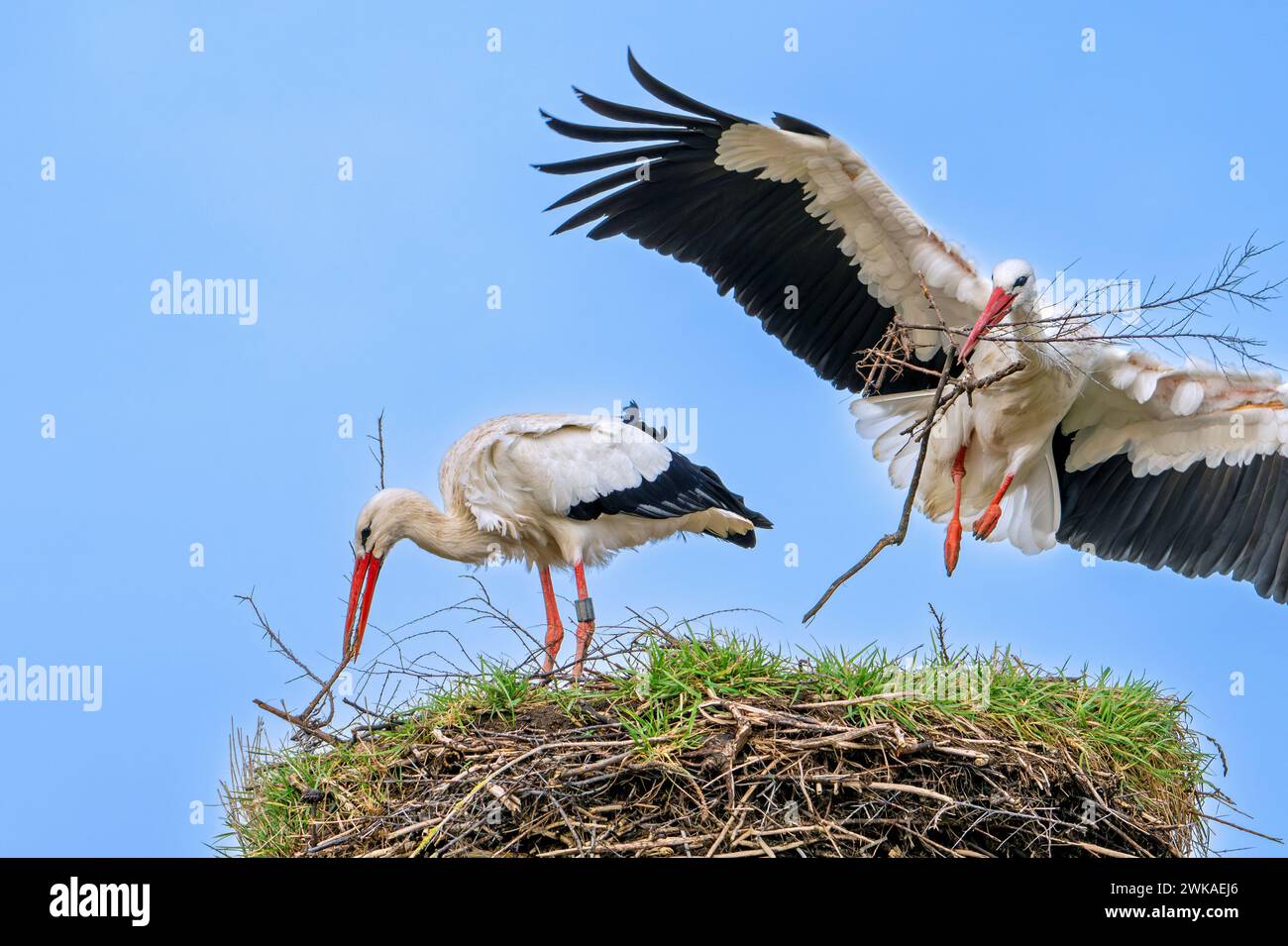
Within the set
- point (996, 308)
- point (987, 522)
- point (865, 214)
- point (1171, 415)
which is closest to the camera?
point (996, 308)

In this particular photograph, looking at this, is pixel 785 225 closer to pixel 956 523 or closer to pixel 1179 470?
pixel 956 523

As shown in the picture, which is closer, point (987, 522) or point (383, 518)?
point (383, 518)

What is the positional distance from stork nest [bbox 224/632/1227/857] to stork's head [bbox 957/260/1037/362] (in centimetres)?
154

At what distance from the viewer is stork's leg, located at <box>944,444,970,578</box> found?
6.34 metres

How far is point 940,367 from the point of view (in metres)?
6.80

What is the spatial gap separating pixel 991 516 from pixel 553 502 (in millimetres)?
1989

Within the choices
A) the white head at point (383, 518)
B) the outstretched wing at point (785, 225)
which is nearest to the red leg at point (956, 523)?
the outstretched wing at point (785, 225)

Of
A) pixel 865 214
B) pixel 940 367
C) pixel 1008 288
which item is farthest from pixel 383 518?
pixel 1008 288

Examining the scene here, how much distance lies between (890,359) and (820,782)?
1.42 metres

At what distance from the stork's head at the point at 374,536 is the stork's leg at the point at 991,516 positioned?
8.33 feet

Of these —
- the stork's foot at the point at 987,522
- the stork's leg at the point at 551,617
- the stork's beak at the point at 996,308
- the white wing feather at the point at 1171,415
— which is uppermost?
the stork's beak at the point at 996,308

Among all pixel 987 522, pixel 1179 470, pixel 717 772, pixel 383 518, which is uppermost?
pixel 1179 470

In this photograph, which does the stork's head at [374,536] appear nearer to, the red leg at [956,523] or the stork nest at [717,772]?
the stork nest at [717,772]

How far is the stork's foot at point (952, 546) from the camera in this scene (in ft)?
20.7
